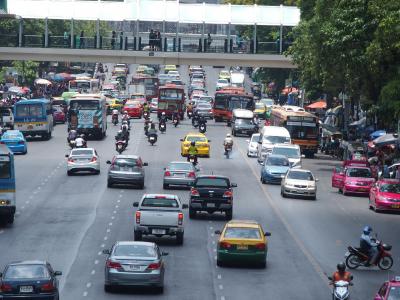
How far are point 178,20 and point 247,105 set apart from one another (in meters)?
8.86

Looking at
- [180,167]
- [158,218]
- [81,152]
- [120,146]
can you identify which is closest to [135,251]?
[158,218]

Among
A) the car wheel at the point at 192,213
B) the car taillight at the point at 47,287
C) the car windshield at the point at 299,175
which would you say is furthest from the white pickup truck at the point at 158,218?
the car windshield at the point at 299,175

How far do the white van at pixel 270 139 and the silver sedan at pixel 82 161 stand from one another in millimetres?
12022

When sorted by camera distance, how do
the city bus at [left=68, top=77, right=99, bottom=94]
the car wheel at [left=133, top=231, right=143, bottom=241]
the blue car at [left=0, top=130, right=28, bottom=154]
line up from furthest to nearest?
1. the city bus at [left=68, top=77, right=99, bottom=94]
2. the blue car at [left=0, top=130, right=28, bottom=154]
3. the car wheel at [left=133, top=231, right=143, bottom=241]

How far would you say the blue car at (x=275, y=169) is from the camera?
211 ft

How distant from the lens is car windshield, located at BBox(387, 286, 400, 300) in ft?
91.1

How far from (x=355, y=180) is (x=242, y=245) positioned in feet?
82.3

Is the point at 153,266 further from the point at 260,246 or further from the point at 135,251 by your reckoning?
the point at 260,246

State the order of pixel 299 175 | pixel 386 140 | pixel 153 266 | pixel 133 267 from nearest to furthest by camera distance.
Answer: pixel 133 267 < pixel 153 266 < pixel 299 175 < pixel 386 140

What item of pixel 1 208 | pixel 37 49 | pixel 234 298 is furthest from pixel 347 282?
pixel 37 49

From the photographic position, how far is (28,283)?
2908 centimetres

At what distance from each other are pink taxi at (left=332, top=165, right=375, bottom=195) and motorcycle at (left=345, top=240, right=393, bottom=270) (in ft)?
73.8

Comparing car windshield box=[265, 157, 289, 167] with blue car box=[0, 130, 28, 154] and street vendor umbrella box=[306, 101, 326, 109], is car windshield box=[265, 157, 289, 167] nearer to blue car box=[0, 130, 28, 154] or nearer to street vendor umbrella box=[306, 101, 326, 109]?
blue car box=[0, 130, 28, 154]

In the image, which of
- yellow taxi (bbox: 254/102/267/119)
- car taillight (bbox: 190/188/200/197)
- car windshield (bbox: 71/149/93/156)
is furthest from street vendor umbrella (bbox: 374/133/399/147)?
yellow taxi (bbox: 254/102/267/119)
